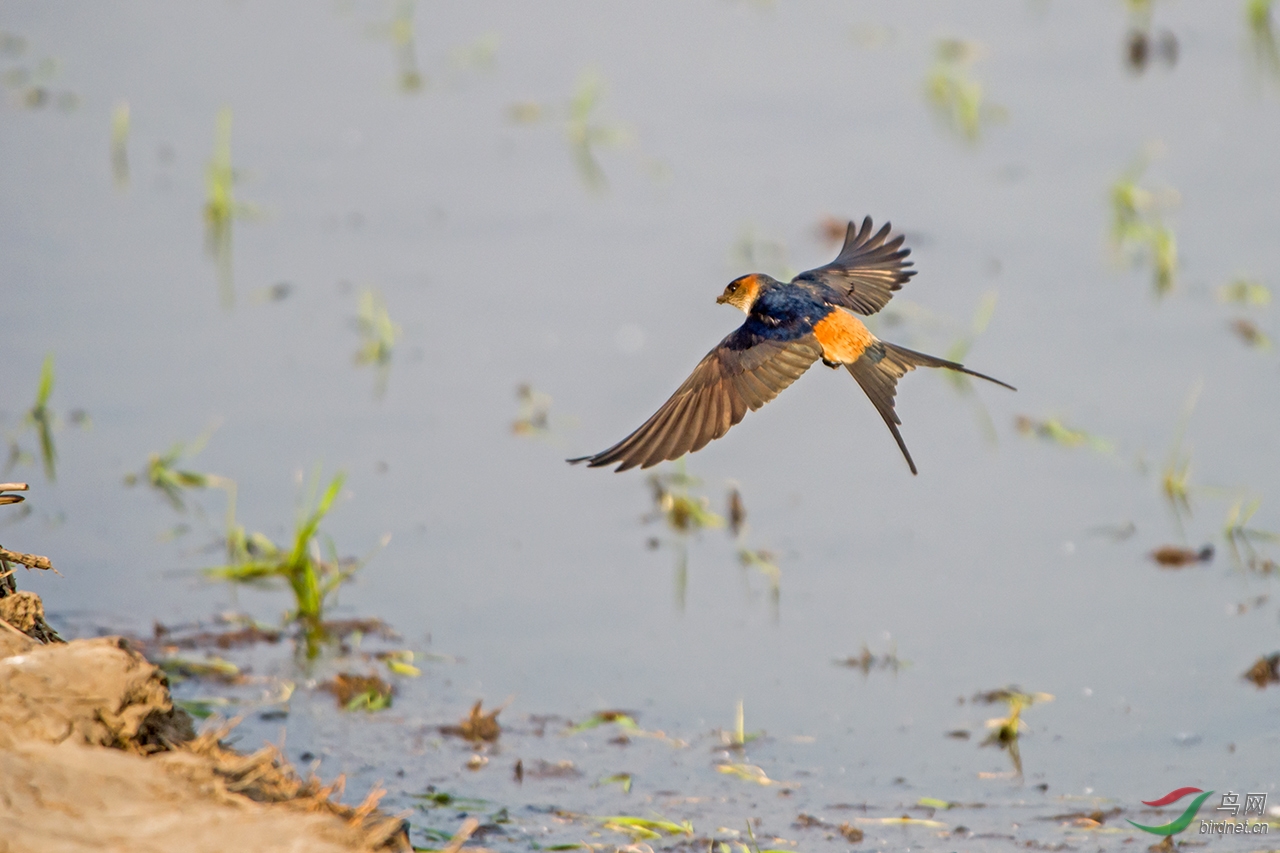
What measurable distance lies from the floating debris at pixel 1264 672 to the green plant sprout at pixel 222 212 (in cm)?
437

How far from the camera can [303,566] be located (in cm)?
520

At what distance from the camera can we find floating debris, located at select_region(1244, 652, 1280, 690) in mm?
5004

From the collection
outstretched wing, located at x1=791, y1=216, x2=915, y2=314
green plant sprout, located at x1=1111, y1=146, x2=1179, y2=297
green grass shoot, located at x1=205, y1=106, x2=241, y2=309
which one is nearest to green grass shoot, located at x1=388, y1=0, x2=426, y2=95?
green grass shoot, located at x1=205, y1=106, x2=241, y2=309

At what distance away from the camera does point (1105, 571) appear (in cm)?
562

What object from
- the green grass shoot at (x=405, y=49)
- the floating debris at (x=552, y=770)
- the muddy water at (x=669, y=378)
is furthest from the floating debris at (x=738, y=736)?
the green grass shoot at (x=405, y=49)

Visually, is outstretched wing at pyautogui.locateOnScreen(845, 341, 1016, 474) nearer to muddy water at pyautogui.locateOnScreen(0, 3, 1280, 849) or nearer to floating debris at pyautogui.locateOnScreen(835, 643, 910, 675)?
floating debris at pyautogui.locateOnScreen(835, 643, 910, 675)

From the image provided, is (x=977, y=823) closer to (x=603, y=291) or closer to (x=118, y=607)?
(x=118, y=607)

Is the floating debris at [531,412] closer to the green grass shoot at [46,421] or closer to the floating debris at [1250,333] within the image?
the green grass shoot at [46,421]

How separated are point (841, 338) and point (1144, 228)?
3.53 m

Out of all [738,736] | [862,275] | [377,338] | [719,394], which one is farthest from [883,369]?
[377,338]

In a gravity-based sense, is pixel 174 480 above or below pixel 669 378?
below

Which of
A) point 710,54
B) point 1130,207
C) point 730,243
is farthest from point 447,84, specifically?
point 1130,207

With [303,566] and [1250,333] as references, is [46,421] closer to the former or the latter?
[303,566]

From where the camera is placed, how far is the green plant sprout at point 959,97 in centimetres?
887
